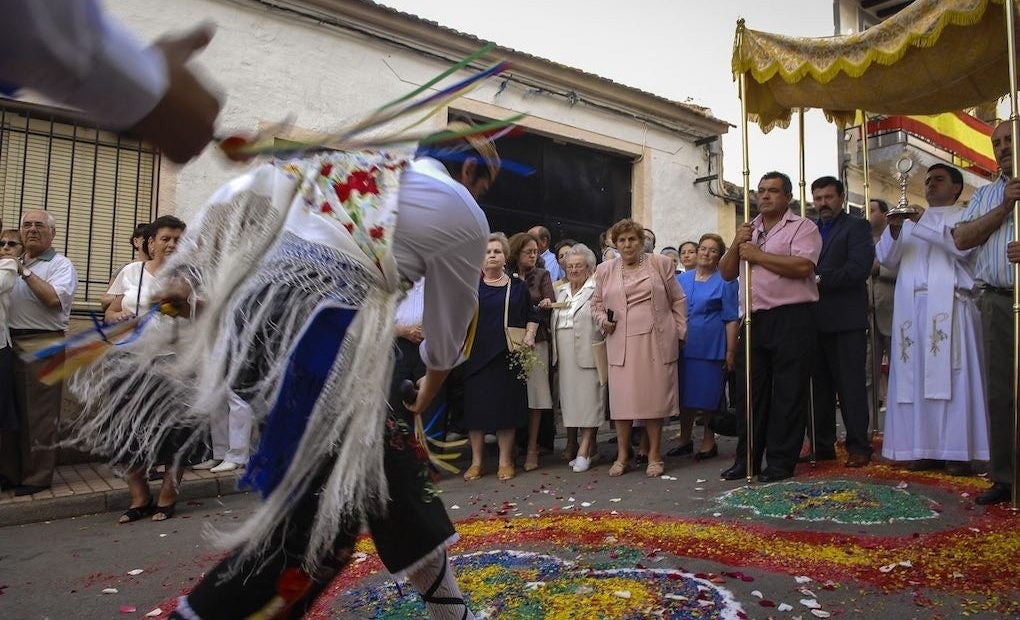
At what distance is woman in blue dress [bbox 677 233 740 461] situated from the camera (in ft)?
22.0

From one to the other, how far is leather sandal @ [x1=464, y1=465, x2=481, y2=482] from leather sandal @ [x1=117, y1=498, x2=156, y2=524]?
7.54 ft

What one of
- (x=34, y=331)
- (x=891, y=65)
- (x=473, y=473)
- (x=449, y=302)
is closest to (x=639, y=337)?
(x=473, y=473)

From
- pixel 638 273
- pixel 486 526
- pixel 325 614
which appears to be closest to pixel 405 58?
pixel 638 273

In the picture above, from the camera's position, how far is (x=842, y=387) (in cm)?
579

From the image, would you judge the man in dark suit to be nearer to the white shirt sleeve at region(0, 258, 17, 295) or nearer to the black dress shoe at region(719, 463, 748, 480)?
the black dress shoe at region(719, 463, 748, 480)

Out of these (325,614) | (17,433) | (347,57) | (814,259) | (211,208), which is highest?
(347,57)

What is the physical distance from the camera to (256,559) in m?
1.77

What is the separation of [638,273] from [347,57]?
5.21m

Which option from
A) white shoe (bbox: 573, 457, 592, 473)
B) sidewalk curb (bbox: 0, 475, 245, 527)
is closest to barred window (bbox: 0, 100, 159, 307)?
sidewalk curb (bbox: 0, 475, 245, 527)

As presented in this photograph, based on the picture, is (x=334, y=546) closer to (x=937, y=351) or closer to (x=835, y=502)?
(x=835, y=502)

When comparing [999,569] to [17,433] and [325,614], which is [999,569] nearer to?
[325,614]

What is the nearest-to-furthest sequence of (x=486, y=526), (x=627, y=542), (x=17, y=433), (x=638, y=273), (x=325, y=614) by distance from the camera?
(x=325, y=614) < (x=627, y=542) < (x=486, y=526) < (x=17, y=433) < (x=638, y=273)

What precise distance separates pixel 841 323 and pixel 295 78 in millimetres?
6553

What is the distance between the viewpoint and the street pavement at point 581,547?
120 inches
